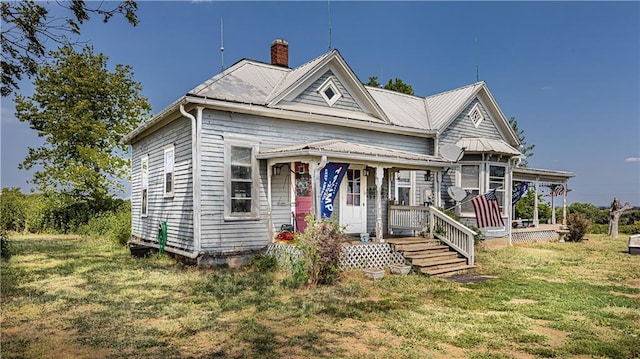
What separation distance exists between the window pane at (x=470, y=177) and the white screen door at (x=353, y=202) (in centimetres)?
547

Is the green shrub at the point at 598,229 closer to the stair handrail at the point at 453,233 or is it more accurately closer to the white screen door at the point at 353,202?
the stair handrail at the point at 453,233

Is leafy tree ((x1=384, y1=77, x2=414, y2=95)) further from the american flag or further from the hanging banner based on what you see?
the hanging banner

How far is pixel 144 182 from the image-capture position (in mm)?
15461

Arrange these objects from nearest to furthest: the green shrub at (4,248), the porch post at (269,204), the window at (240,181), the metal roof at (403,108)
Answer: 1. the window at (240,181)
2. the porch post at (269,204)
3. the green shrub at (4,248)
4. the metal roof at (403,108)

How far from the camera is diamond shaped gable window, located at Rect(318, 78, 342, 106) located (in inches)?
520

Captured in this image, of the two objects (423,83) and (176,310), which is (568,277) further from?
(423,83)

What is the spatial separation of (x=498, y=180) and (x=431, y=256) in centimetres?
716

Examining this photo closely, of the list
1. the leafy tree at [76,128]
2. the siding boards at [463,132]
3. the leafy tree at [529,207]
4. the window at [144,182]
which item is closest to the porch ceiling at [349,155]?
the siding boards at [463,132]

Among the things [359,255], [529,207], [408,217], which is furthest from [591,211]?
[359,255]

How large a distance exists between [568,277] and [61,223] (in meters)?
24.8

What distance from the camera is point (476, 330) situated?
6082 millimetres

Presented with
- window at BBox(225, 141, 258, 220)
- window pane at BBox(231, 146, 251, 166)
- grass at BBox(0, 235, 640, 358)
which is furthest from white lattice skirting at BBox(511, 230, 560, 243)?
window pane at BBox(231, 146, 251, 166)

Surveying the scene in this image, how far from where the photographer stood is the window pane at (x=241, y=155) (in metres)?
11.2

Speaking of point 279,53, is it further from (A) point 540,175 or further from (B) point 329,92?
(A) point 540,175
